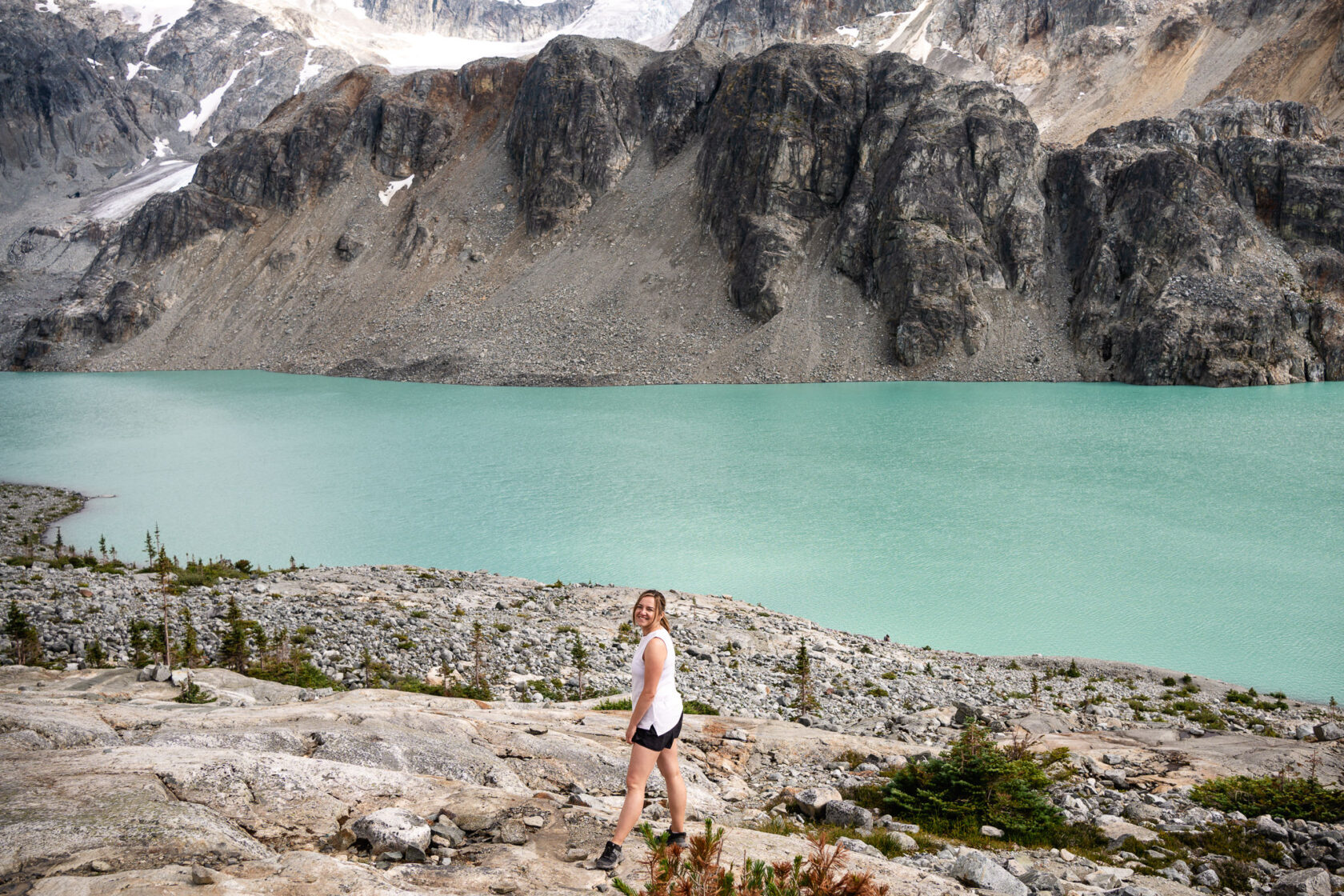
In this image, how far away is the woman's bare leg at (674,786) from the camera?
6.59 meters

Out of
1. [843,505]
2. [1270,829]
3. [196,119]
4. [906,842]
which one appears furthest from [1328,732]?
[196,119]

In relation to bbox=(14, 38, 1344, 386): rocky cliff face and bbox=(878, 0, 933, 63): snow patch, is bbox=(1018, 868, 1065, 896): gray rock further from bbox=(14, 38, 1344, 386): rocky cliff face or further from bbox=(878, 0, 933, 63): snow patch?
bbox=(878, 0, 933, 63): snow patch

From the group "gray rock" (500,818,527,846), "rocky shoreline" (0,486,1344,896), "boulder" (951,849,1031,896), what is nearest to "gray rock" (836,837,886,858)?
"rocky shoreline" (0,486,1344,896)

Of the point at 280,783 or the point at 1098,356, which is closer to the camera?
the point at 280,783

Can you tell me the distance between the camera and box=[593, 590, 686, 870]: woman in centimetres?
648

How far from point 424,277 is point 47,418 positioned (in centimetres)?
4602

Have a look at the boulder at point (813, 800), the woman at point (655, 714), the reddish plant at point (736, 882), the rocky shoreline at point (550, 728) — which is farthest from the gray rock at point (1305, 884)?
the woman at point (655, 714)

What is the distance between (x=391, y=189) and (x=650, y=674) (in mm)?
115538

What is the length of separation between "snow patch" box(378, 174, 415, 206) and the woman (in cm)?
11349

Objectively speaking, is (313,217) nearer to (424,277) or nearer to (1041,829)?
(424,277)

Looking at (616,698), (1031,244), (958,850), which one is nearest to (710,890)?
(958,850)

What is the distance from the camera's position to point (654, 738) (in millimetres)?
6609

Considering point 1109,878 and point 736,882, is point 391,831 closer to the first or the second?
point 736,882

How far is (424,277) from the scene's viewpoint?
96.9 metres
